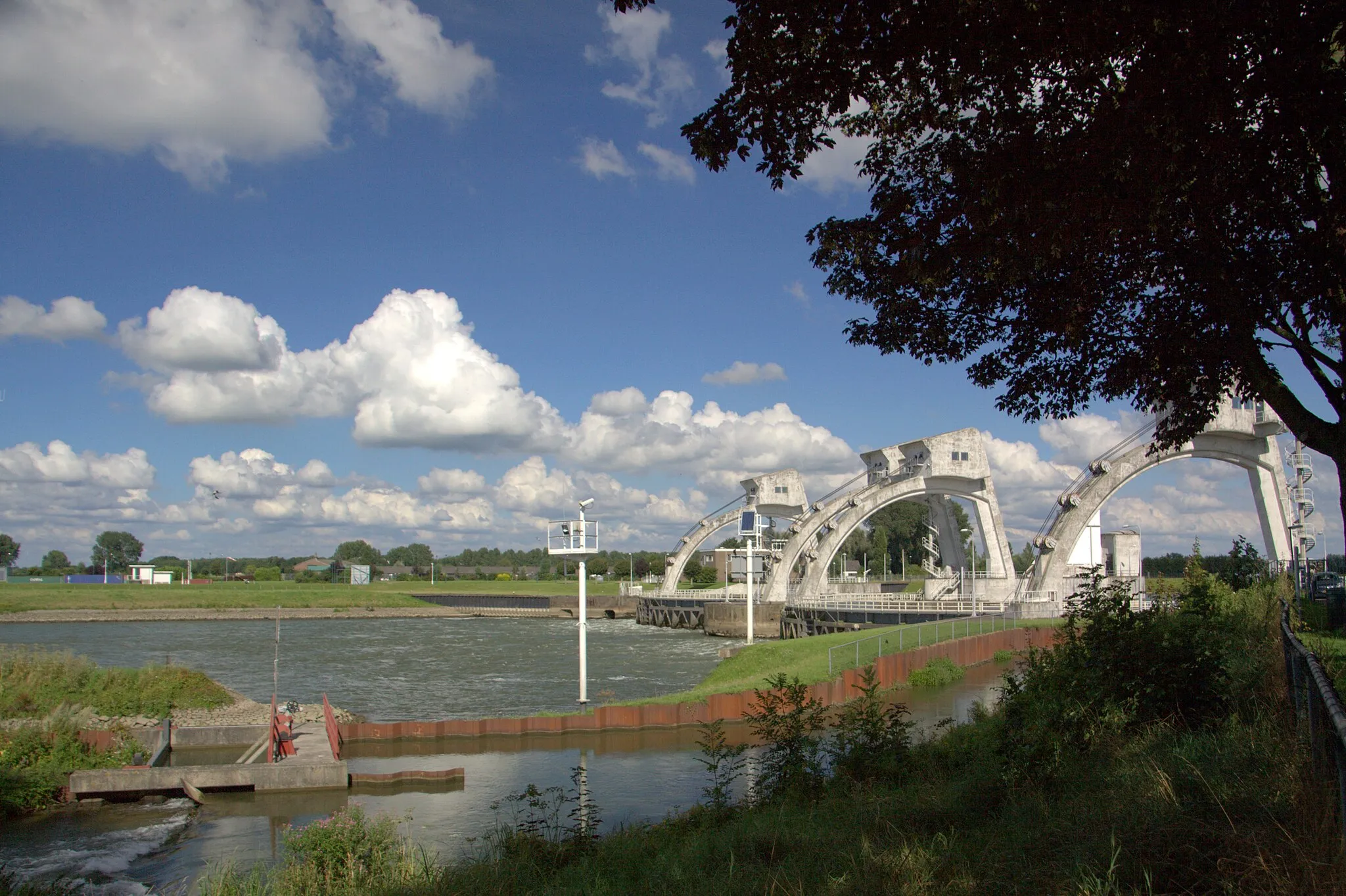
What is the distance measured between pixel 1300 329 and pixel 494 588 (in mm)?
127644

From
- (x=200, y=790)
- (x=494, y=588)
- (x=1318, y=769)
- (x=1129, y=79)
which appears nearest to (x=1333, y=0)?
(x=1129, y=79)

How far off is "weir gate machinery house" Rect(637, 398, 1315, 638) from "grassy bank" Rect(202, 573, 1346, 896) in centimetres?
2387

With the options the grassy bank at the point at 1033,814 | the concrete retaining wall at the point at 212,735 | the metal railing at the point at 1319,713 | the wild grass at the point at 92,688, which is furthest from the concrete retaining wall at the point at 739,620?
the metal railing at the point at 1319,713

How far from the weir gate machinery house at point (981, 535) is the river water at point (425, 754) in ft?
30.0

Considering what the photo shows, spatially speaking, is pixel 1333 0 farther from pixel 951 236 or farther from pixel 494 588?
pixel 494 588

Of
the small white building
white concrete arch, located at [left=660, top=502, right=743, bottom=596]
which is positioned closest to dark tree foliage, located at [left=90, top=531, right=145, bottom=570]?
the small white building

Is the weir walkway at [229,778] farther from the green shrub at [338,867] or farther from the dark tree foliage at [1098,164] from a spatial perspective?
the dark tree foliage at [1098,164]

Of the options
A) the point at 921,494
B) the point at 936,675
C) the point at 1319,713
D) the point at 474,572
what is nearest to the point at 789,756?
the point at 1319,713

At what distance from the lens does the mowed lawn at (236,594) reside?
89500mm

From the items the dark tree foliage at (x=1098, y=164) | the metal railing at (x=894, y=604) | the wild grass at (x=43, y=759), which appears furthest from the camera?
the metal railing at (x=894, y=604)

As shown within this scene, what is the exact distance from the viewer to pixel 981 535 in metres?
53.2

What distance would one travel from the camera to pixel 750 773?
16516 millimetres

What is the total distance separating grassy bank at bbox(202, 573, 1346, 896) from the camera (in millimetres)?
5340

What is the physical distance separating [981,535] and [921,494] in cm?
399
